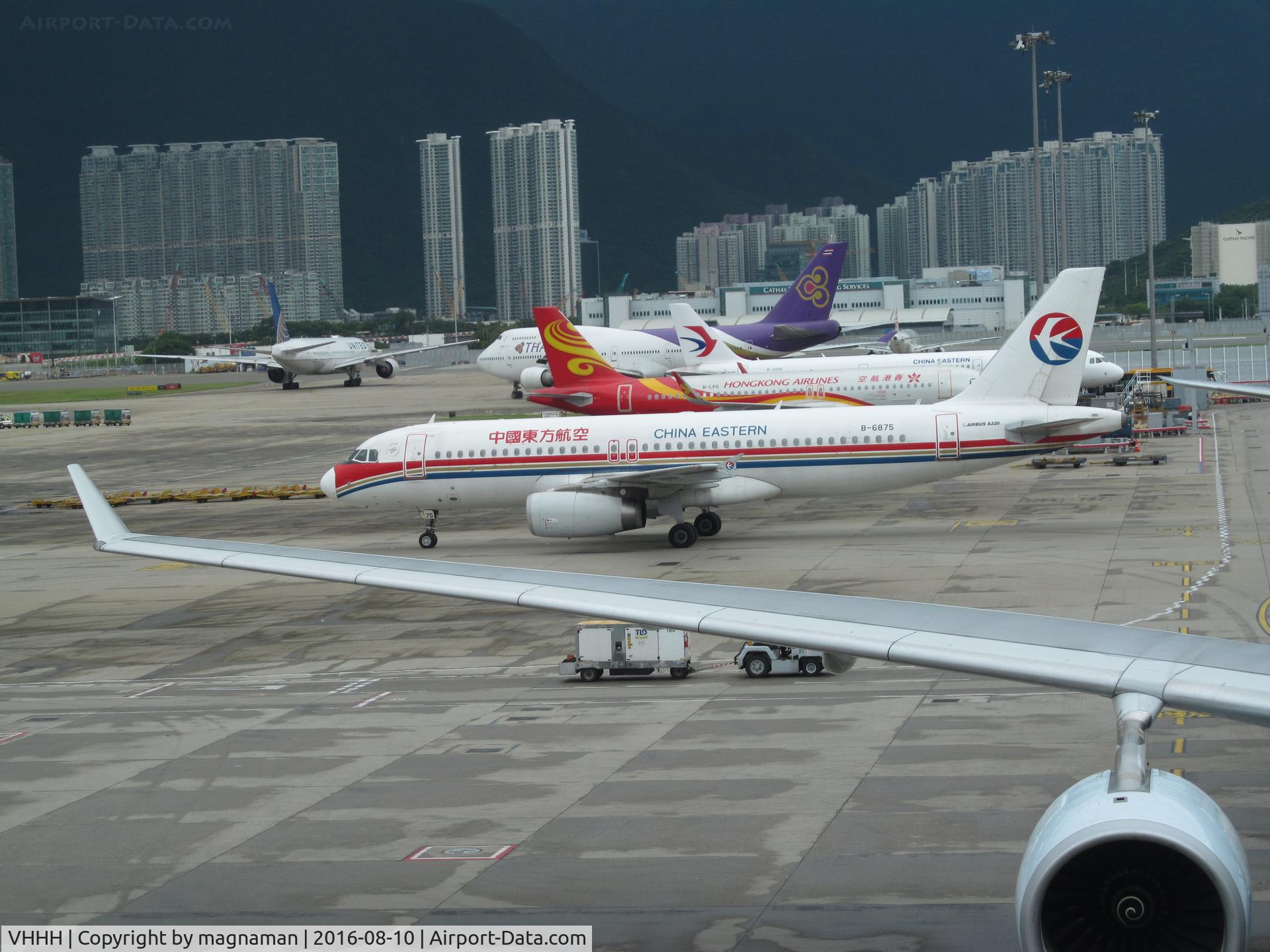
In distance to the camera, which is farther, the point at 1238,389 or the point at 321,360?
the point at 321,360

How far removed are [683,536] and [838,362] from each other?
31.3 meters

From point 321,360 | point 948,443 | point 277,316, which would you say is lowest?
point 948,443

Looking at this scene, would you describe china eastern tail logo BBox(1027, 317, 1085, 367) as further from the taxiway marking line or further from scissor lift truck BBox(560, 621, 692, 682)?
the taxiway marking line

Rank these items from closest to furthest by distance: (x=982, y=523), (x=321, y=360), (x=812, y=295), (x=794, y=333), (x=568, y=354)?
1. (x=982, y=523)
2. (x=568, y=354)
3. (x=812, y=295)
4. (x=794, y=333)
5. (x=321, y=360)

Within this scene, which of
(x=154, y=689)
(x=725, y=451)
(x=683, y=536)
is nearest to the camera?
(x=154, y=689)

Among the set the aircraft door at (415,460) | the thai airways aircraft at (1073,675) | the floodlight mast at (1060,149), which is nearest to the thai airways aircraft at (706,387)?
the aircraft door at (415,460)

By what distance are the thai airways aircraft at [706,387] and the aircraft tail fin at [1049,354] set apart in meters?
17.0

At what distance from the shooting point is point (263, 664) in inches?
1059

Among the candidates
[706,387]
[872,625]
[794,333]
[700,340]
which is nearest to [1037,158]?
[706,387]

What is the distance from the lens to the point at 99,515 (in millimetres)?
14070

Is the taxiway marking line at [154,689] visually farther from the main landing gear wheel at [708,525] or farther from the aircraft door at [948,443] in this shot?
the aircraft door at [948,443]

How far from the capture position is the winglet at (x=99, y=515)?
13.6m

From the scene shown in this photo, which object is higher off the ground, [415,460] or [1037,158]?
[1037,158]

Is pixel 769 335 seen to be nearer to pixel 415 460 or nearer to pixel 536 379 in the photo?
pixel 536 379
